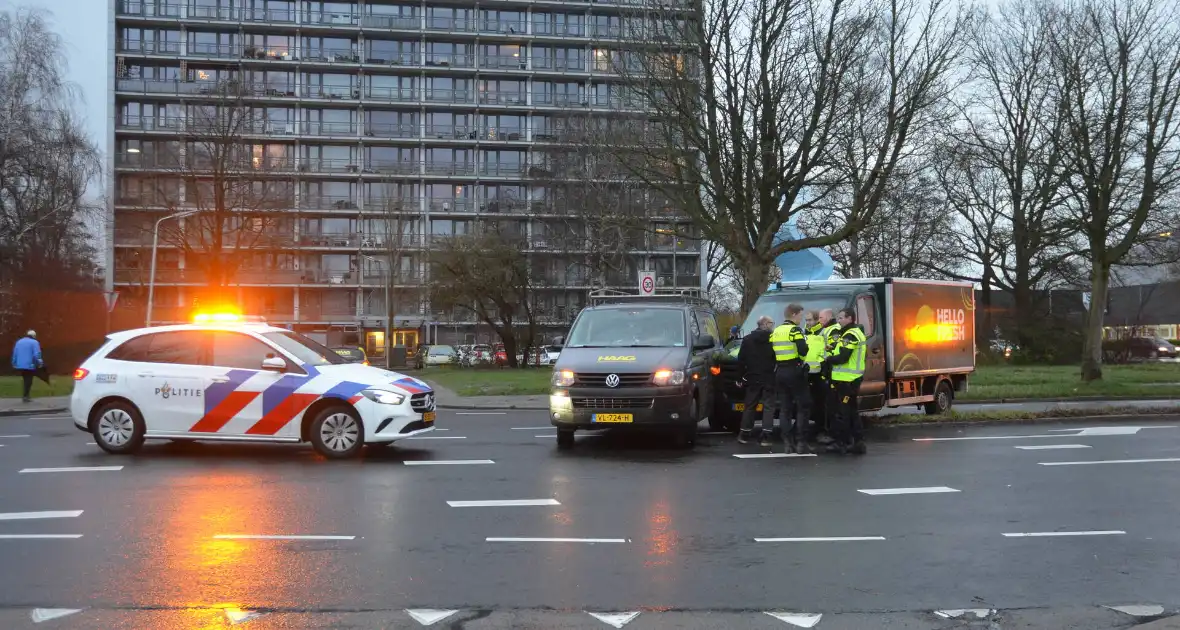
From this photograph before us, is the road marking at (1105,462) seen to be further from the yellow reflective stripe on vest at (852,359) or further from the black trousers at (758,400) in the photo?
the black trousers at (758,400)

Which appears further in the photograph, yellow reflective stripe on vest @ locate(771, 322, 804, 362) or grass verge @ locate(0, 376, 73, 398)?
grass verge @ locate(0, 376, 73, 398)

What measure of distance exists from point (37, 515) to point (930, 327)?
13936 millimetres

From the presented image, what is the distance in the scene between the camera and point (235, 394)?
12148 mm

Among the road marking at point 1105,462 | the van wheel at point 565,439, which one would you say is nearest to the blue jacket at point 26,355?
the van wheel at point 565,439

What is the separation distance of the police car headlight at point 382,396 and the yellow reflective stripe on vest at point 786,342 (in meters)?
4.90

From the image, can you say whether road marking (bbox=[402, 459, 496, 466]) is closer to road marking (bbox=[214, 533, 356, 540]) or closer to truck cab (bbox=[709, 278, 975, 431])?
road marking (bbox=[214, 533, 356, 540])

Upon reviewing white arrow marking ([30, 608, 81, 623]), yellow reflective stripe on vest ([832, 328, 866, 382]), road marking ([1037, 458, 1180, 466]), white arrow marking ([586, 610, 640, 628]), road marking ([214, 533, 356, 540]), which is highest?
yellow reflective stripe on vest ([832, 328, 866, 382])

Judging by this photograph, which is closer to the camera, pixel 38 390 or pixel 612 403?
pixel 612 403

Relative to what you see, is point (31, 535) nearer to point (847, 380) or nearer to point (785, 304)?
point (847, 380)

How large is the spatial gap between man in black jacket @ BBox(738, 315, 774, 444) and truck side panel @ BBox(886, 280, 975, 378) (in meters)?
3.31

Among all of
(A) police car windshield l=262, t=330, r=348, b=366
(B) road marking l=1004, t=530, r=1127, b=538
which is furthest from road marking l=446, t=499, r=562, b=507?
(A) police car windshield l=262, t=330, r=348, b=366

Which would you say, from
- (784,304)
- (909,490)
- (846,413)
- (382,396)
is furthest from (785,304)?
(382,396)

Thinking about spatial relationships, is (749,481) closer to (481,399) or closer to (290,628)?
(290,628)

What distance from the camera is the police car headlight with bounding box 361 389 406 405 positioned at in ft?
39.7
